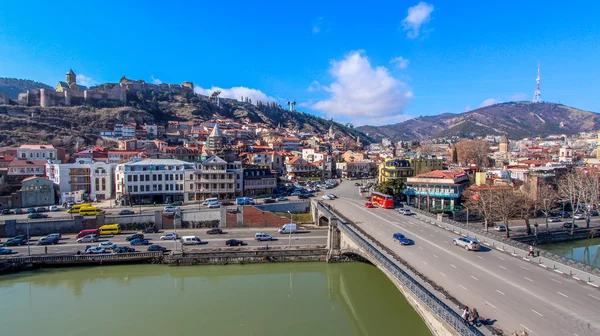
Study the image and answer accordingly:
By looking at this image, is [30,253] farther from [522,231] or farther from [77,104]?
[77,104]

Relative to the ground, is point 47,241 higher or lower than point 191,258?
higher

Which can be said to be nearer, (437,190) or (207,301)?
(207,301)

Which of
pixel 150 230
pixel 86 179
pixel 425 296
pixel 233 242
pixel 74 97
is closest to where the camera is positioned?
pixel 425 296

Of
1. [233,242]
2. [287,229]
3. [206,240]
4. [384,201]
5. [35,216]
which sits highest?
[384,201]

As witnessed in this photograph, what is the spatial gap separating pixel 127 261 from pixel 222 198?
697 inches

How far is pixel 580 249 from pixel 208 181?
38153 mm

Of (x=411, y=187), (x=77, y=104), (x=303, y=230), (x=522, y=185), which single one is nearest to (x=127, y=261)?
(x=303, y=230)

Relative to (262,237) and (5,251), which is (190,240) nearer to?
(262,237)

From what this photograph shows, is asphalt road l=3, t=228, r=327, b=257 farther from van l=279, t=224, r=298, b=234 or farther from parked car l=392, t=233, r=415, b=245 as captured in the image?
parked car l=392, t=233, r=415, b=245

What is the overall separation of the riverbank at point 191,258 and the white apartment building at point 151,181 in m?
14.7

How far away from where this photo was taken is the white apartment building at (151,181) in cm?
4066

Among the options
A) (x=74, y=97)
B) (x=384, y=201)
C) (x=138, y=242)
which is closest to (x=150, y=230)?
(x=138, y=242)

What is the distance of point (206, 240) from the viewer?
30734 mm

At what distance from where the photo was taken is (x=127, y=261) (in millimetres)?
26391
